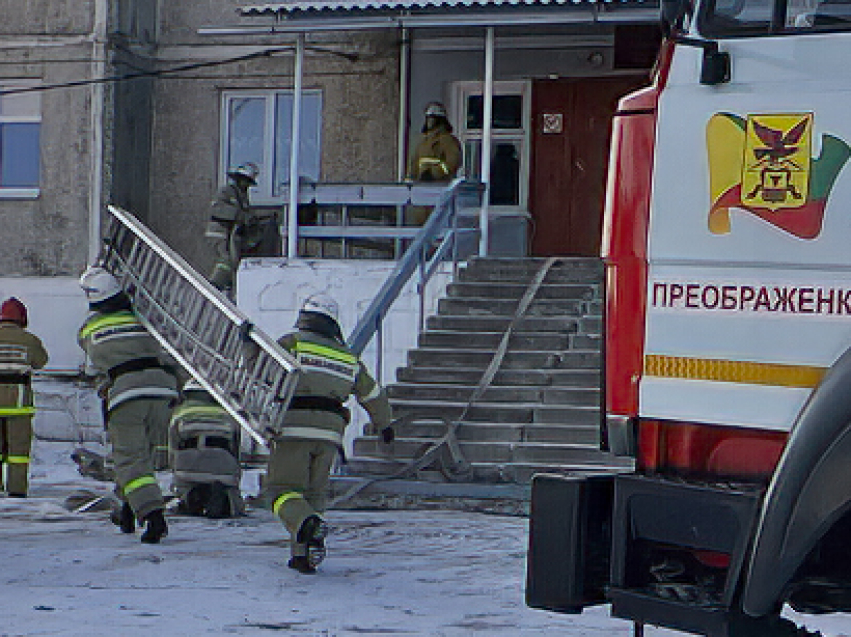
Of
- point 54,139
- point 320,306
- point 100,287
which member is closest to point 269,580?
point 320,306

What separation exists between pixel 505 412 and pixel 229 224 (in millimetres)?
4932

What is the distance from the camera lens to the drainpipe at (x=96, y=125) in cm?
1791

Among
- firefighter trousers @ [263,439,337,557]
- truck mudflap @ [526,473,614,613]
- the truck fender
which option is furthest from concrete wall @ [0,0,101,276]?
the truck fender

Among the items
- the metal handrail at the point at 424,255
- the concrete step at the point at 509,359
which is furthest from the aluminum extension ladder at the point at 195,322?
the concrete step at the point at 509,359

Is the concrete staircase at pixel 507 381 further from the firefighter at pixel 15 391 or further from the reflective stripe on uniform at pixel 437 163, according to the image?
the firefighter at pixel 15 391

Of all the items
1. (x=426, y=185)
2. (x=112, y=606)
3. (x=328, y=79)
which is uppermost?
(x=328, y=79)

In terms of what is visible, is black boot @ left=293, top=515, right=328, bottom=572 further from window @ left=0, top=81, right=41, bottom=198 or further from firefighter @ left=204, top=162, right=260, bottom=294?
window @ left=0, top=81, right=41, bottom=198

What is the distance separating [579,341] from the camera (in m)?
13.6

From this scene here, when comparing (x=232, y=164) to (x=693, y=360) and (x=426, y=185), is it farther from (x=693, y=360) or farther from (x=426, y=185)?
(x=693, y=360)

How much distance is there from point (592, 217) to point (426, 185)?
98.2 inches

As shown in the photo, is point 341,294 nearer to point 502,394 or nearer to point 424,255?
point 424,255

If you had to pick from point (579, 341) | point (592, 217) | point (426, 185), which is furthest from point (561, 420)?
point (592, 217)

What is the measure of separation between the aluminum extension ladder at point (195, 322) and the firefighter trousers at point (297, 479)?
0.60 metres

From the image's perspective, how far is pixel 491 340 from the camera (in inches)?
544
